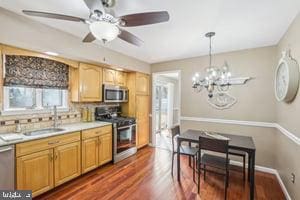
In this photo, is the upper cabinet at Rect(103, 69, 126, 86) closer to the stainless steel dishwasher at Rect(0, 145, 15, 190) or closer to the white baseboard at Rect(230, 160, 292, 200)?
the stainless steel dishwasher at Rect(0, 145, 15, 190)

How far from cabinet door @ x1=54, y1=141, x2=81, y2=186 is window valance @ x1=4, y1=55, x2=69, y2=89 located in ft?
3.71

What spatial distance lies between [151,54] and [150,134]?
2272 millimetres

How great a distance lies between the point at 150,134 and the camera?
15.6 feet

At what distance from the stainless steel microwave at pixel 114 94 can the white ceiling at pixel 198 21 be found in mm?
860

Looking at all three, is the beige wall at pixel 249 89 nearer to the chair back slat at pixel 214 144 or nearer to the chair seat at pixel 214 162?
the chair seat at pixel 214 162

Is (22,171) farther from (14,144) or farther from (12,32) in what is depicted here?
(12,32)

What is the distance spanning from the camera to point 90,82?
322 cm

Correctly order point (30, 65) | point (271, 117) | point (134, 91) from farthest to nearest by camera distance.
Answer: point (134, 91) → point (271, 117) → point (30, 65)

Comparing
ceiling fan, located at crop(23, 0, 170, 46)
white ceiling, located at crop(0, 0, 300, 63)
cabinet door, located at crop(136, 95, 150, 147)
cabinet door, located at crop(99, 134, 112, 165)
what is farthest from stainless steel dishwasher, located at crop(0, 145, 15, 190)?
cabinet door, located at crop(136, 95, 150, 147)

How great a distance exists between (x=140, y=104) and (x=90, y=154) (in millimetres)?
1830

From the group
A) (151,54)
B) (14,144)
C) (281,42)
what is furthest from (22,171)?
(281,42)

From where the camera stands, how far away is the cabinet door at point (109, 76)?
11.7 feet

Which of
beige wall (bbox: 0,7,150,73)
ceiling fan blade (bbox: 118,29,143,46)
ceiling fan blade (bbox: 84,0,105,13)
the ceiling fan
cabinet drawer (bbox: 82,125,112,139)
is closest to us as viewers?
ceiling fan blade (bbox: 84,0,105,13)

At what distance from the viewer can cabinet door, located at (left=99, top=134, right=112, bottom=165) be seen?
312 cm
